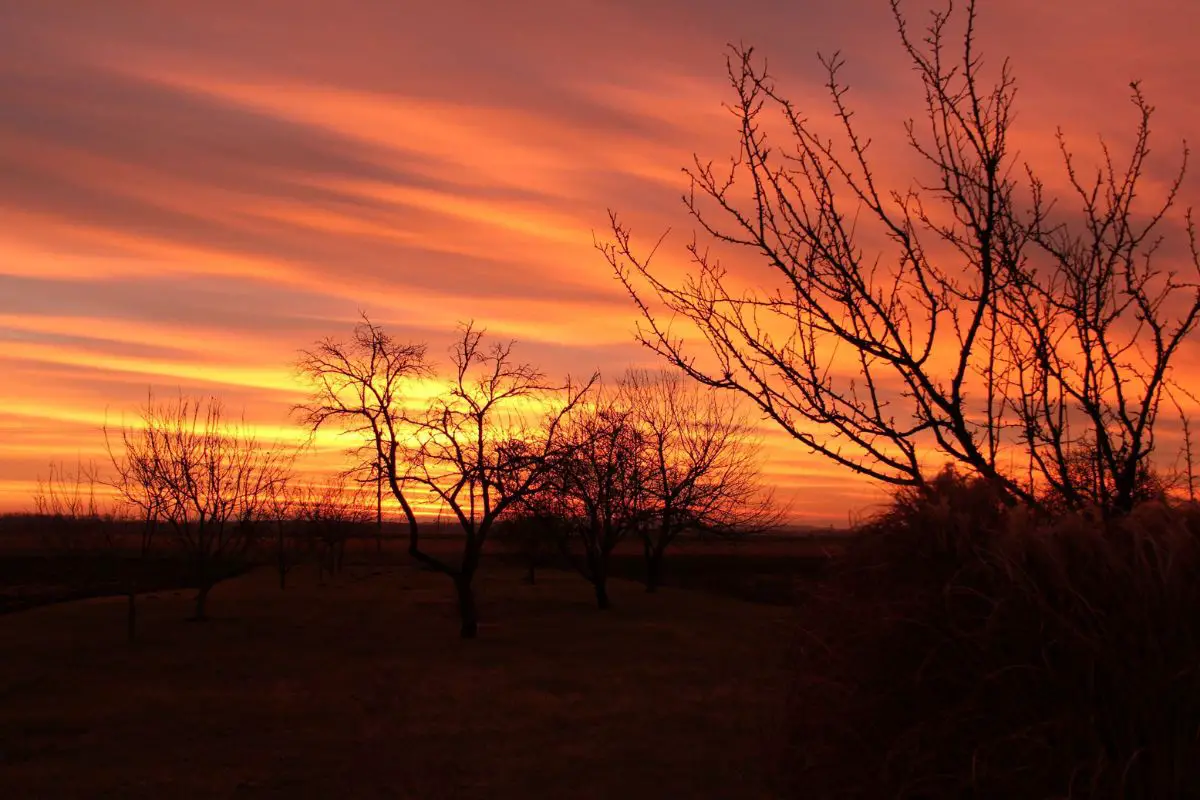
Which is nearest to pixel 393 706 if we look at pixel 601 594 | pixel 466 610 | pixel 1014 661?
pixel 466 610

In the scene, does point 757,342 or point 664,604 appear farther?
point 664,604

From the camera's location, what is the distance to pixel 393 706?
664 inches

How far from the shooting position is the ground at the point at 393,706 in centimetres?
1154

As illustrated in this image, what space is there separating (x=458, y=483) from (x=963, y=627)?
24034 millimetres

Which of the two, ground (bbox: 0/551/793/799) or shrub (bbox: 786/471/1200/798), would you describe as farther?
ground (bbox: 0/551/793/799)

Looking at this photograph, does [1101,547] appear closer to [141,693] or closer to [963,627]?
[963,627]

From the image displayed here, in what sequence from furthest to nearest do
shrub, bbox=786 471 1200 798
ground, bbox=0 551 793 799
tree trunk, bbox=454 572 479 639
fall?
1. tree trunk, bbox=454 572 479 639
2. ground, bbox=0 551 793 799
3. shrub, bbox=786 471 1200 798

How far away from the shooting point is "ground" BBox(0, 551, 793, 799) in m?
11.5

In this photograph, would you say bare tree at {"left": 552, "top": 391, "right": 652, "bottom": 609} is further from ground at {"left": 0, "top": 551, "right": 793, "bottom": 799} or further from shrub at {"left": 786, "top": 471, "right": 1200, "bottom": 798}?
shrub at {"left": 786, "top": 471, "right": 1200, "bottom": 798}

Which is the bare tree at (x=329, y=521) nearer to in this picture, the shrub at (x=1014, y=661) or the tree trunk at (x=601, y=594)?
the tree trunk at (x=601, y=594)

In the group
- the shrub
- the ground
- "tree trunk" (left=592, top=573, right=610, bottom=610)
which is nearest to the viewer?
the shrub

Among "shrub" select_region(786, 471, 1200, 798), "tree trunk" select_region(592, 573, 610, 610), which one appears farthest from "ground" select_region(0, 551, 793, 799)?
"tree trunk" select_region(592, 573, 610, 610)

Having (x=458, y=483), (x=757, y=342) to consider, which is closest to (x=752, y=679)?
(x=458, y=483)

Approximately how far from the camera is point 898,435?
16.4 ft
